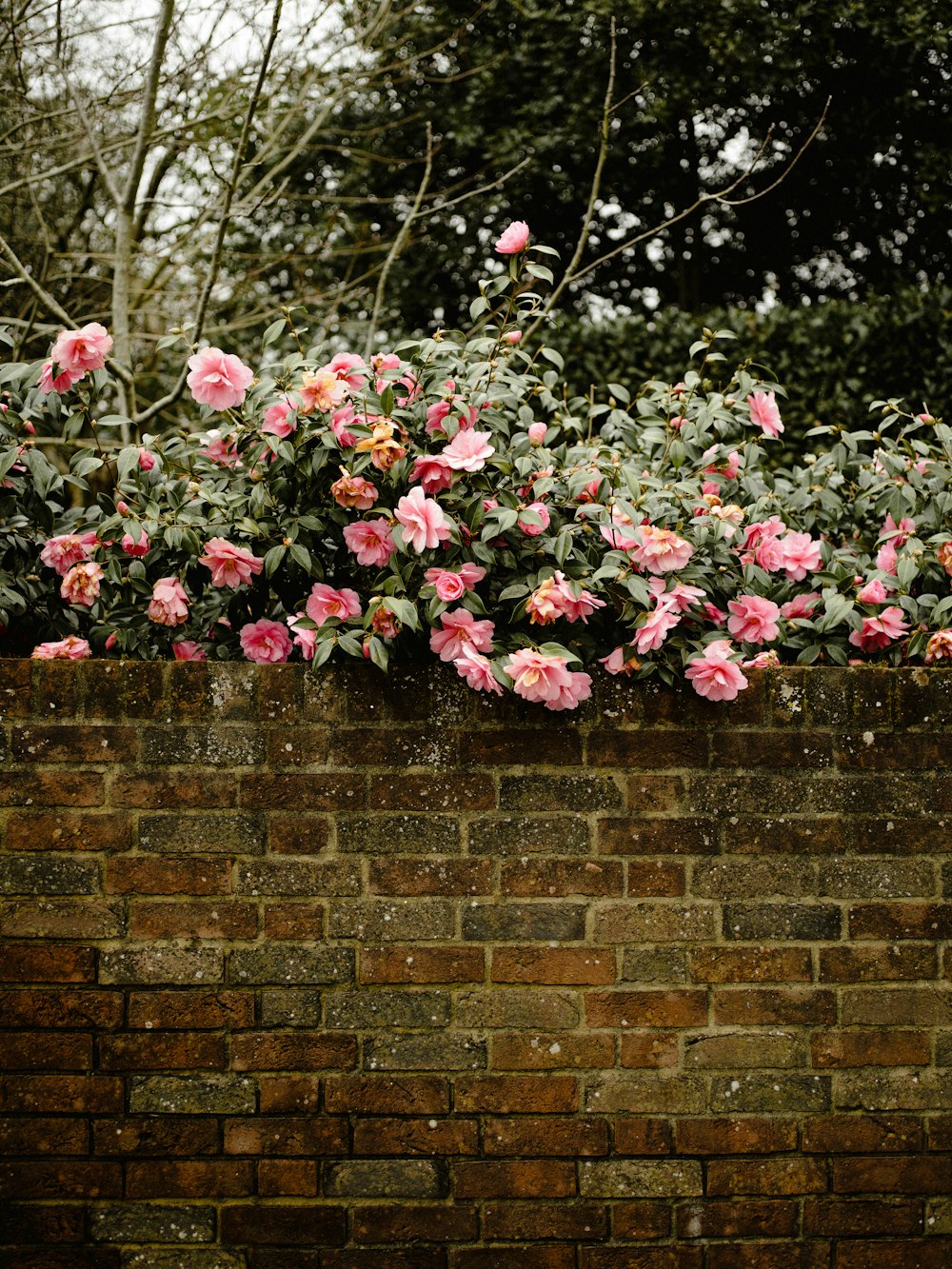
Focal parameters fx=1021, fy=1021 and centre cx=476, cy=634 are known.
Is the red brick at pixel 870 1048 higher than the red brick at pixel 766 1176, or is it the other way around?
the red brick at pixel 870 1048

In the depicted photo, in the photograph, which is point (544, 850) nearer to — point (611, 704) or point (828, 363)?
point (611, 704)

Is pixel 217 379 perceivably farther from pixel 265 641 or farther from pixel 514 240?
pixel 514 240

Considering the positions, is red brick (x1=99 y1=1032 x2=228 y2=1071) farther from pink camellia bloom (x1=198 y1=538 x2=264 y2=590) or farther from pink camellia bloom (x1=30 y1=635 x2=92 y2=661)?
pink camellia bloom (x1=198 y1=538 x2=264 y2=590)

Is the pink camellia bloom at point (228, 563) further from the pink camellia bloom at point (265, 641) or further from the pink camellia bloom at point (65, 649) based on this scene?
the pink camellia bloom at point (65, 649)

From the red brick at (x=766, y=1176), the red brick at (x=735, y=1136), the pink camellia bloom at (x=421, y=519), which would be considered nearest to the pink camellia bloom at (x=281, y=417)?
the pink camellia bloom at (x=421, y=519)

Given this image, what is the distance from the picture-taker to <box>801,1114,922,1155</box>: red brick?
247 cm

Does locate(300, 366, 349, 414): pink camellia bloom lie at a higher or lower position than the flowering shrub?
higher

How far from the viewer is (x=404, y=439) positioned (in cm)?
242

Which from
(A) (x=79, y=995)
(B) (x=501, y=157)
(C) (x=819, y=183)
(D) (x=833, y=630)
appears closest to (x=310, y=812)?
(A) (x=79, y=995)

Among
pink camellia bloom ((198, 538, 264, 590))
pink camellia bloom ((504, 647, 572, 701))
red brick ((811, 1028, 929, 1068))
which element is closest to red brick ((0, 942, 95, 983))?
pink camellia bloom ((198, 538, 264, 590))

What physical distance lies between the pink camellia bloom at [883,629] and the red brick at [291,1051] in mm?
1664

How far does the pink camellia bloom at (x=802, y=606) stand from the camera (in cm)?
282

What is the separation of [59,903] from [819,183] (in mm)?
8116

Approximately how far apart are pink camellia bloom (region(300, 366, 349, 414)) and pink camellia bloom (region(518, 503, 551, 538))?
517mm
